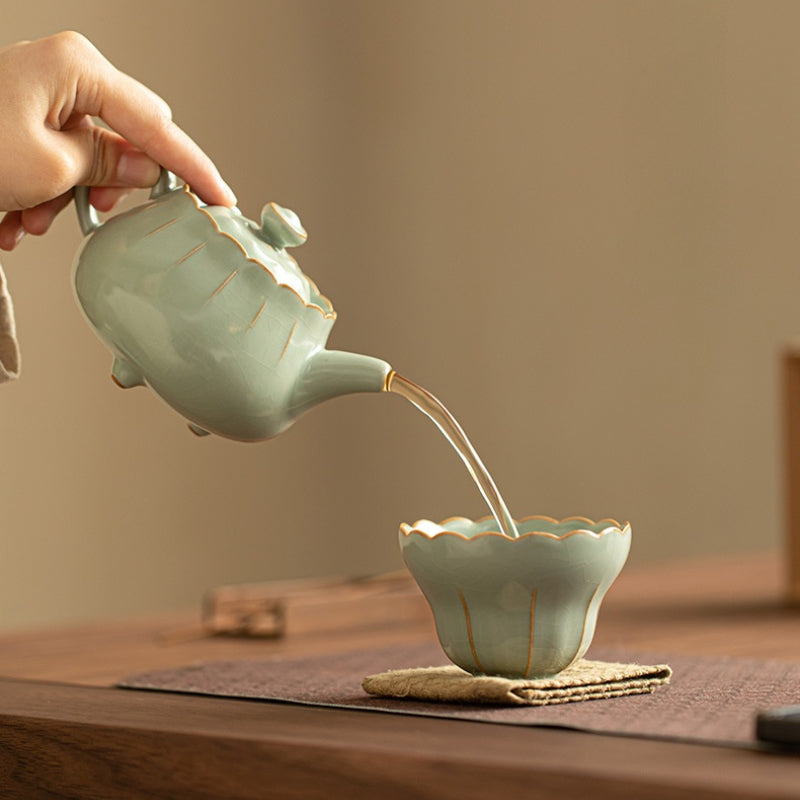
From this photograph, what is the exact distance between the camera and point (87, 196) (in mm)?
867

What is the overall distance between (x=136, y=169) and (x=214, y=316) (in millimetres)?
203

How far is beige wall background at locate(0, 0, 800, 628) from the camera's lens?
3.14 meters

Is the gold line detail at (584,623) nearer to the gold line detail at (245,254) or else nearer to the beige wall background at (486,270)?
the gold line detail at (245,254)

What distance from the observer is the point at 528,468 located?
3.54 metres

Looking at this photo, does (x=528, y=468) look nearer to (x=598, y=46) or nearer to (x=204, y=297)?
(x=598, y=46)

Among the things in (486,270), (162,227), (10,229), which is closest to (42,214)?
(10,229)

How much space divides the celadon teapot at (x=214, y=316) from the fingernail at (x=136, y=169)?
11 cm

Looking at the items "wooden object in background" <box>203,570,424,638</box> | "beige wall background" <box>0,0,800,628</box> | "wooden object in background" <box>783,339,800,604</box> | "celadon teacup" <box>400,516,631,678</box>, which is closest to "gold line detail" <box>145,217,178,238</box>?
"celadon teacup" <box>400,516,631,678</box>

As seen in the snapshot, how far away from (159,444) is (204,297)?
2.40 meters

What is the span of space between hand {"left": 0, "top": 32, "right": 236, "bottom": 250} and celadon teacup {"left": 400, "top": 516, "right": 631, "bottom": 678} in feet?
0.91

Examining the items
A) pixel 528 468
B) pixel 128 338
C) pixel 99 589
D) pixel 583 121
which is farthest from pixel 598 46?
pixel 128 338

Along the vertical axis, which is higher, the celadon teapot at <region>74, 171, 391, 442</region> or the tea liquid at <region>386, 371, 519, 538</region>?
the celadon teapot at <region>74, 171, 391, 442</region>

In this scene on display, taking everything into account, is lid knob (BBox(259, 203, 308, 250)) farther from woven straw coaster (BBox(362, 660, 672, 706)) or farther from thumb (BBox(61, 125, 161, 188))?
woven straw coaster (BBox(362, 660, 672, 706))

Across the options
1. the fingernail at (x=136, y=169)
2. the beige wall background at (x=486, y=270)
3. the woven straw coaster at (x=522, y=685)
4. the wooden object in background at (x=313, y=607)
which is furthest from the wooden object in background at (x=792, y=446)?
the beige wall background at (x=486, y=270)
